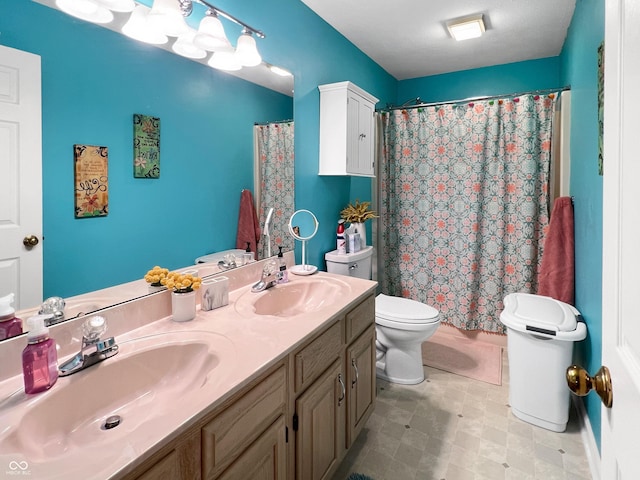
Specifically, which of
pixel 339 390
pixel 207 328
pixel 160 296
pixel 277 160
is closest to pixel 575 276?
pixel 339 390

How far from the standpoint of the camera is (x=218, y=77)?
63.6 inches

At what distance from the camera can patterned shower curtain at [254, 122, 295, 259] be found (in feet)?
6.19

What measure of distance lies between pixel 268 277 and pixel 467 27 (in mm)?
2185

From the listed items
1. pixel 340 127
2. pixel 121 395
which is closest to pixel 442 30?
pixel 340 127

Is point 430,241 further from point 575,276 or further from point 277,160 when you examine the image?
point 277,160

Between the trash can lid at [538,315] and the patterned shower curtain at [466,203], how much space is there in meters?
0.71

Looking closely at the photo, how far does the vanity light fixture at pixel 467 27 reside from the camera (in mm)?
2416

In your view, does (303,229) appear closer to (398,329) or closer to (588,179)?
(398,329)

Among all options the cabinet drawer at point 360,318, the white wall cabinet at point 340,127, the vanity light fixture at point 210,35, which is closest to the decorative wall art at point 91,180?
the vanity light fixture at point 210,35

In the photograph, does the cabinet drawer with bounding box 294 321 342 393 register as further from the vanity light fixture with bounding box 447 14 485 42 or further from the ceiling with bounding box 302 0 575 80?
the vanity light fixture with bounding box 447 14 485 42

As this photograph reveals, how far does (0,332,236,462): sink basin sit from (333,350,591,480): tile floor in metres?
0.99

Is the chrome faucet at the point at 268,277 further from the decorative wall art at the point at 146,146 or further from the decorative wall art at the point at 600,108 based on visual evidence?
the decorative wall art at the point at 600,108

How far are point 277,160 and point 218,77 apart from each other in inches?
21.2

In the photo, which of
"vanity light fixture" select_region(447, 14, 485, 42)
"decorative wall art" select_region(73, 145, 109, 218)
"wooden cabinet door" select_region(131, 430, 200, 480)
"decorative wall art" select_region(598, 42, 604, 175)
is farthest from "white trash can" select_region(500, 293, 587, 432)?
"decorative wall art" select_region(73, 145, 109, 218)
